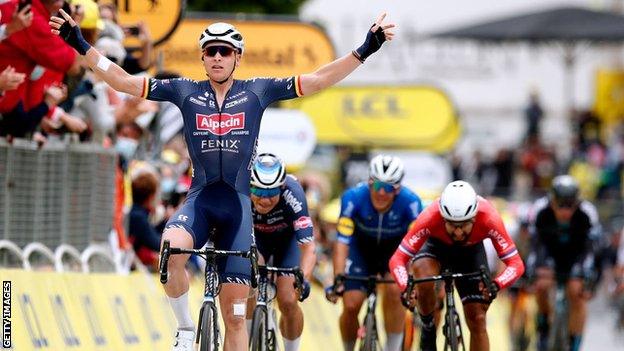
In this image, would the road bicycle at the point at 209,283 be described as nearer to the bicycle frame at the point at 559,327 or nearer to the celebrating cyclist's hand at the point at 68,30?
the celebrating cyclist's hand at the point at 68,30

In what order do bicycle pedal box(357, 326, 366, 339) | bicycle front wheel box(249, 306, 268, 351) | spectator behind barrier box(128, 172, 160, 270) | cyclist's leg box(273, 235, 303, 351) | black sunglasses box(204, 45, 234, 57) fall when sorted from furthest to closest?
spectator behind barrier box(128, 172, 160, 270), bicycle pedal box(357, 326, 366, 339), cyclist's leg box(273, 235, 303, 351), bicycle front wheel box(249, 306, 268, 351), black sunglasses box(204, 45, 234, 57)

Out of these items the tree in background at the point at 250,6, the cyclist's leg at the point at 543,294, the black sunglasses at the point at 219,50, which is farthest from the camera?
the tree in background at the point at 250,6

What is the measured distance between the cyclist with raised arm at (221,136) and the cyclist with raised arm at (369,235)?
357 cm

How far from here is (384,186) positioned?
612 inches

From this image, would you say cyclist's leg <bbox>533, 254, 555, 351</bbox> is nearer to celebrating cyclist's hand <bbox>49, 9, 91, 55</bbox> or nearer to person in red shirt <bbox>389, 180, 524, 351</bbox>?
person in red shirt <bbox>389, 180, 524, 351</bbox>

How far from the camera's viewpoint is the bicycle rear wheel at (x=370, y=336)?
1521cm

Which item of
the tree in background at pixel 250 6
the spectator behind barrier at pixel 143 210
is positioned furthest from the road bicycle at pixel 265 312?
the tree in background at pixel 250 6

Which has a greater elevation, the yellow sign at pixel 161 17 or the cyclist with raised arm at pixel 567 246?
the yellow sign at pixel 161 17

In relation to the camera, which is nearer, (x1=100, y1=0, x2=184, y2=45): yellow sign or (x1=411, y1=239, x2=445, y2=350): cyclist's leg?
(x1=411, y1=239, x2=445, y2=350): cyclist's leg

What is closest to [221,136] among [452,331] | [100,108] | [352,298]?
[452,331]

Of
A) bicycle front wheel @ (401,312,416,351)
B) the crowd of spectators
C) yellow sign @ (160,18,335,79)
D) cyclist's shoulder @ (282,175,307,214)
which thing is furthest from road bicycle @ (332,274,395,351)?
yellow sign @ (160,18,335,79)

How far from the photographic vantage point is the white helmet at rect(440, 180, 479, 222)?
1382 centimetres

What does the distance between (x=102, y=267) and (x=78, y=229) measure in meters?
0.56

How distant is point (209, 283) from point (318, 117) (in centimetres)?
2233
